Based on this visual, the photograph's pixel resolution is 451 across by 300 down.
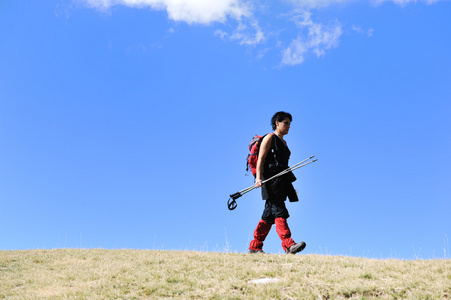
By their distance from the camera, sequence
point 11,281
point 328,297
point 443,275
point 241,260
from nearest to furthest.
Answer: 1. point 328,297
2. point 443,275
3. point 241,260
4. point 11,281

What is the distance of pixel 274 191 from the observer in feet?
33.9

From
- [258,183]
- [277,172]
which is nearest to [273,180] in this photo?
[277,172]

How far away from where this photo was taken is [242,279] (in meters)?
7.75

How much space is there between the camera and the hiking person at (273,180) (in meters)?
10.3

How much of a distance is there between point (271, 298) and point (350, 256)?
4.16 metres

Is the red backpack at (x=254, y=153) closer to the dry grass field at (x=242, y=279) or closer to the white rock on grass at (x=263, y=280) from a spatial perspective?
the dry grass field at (x=242, y=279)

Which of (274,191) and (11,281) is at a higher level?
(274,191)

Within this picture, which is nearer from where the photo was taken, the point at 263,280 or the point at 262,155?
the point at 263,280

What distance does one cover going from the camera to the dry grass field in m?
6.77

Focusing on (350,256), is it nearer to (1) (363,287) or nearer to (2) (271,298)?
(1) (363,287)

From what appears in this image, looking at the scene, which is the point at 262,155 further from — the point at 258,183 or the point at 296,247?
the point at 296,247

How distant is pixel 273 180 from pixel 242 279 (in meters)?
3.20

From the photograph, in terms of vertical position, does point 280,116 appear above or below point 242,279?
above

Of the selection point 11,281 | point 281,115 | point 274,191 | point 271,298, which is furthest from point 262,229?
point 11,281
